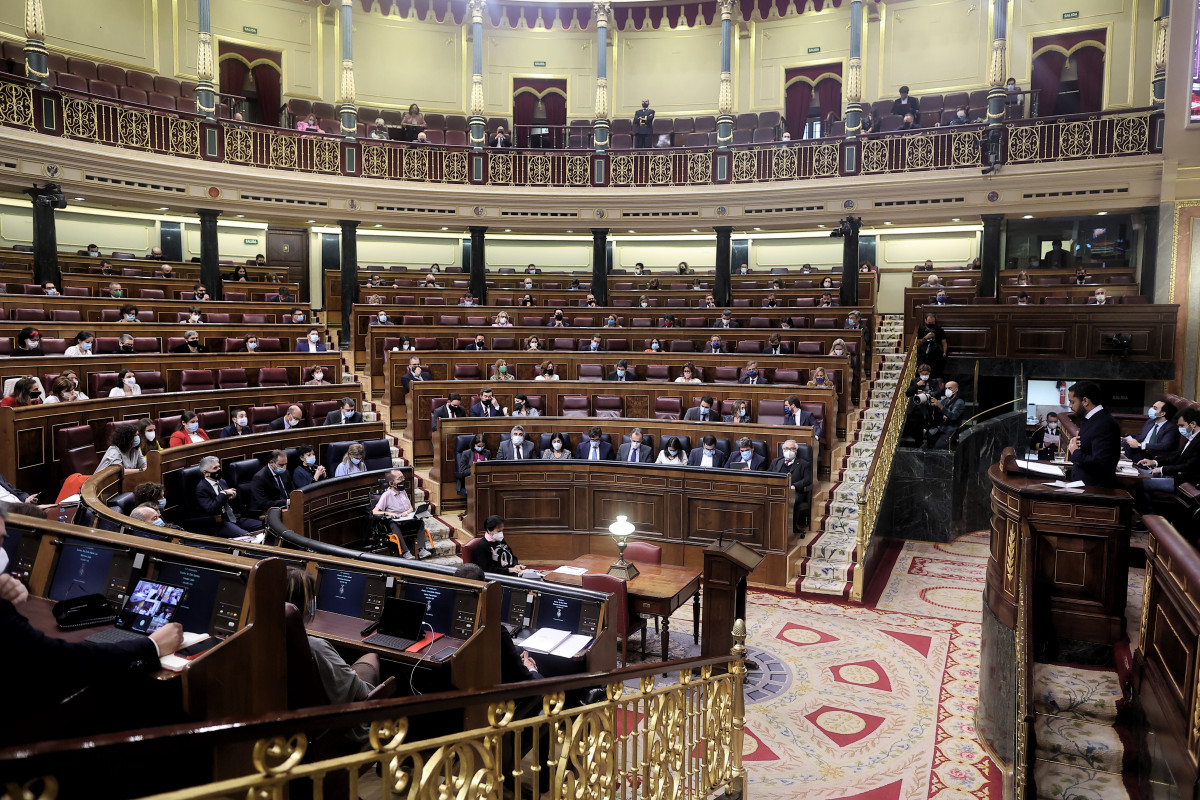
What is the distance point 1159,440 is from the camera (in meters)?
6.14

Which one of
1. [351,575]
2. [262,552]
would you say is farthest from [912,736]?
[262,552]

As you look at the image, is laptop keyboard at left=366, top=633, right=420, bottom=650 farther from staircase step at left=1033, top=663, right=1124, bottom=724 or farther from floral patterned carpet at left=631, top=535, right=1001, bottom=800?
staircase step at left=1033, top=663, right=1124, bottom=724

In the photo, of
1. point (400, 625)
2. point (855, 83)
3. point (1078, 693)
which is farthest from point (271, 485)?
point (855, 83)

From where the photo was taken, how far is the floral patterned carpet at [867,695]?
418 cm

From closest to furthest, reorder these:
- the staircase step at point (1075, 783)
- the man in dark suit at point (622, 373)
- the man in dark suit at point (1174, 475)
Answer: the staircase step at point (1075, 783) → the man in dark suit at point (1174, 475) → the man in dark suit at point (622, 373)

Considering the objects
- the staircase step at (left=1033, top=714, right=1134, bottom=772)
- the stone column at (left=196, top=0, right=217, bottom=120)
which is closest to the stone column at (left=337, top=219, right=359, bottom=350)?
the stone column at (left=196, top=0, right=217, bottom=120)

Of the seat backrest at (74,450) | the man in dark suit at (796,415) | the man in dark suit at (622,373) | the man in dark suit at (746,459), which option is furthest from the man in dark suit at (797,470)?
the seat backrest at (74,450)

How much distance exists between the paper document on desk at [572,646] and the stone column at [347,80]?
11.9 metres

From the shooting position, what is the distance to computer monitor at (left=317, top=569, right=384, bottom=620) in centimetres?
382

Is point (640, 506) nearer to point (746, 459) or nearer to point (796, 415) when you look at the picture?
point (746, 459)

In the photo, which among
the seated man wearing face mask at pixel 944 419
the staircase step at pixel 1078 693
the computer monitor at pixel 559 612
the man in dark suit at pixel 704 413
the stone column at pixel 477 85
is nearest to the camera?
the staircase step at pixel 1078 693

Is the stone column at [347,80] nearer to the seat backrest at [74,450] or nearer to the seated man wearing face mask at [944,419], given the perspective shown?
the seat backrest at [74,450]

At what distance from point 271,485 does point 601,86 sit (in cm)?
1098

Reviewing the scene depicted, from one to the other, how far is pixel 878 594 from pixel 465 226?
10.3 metres
